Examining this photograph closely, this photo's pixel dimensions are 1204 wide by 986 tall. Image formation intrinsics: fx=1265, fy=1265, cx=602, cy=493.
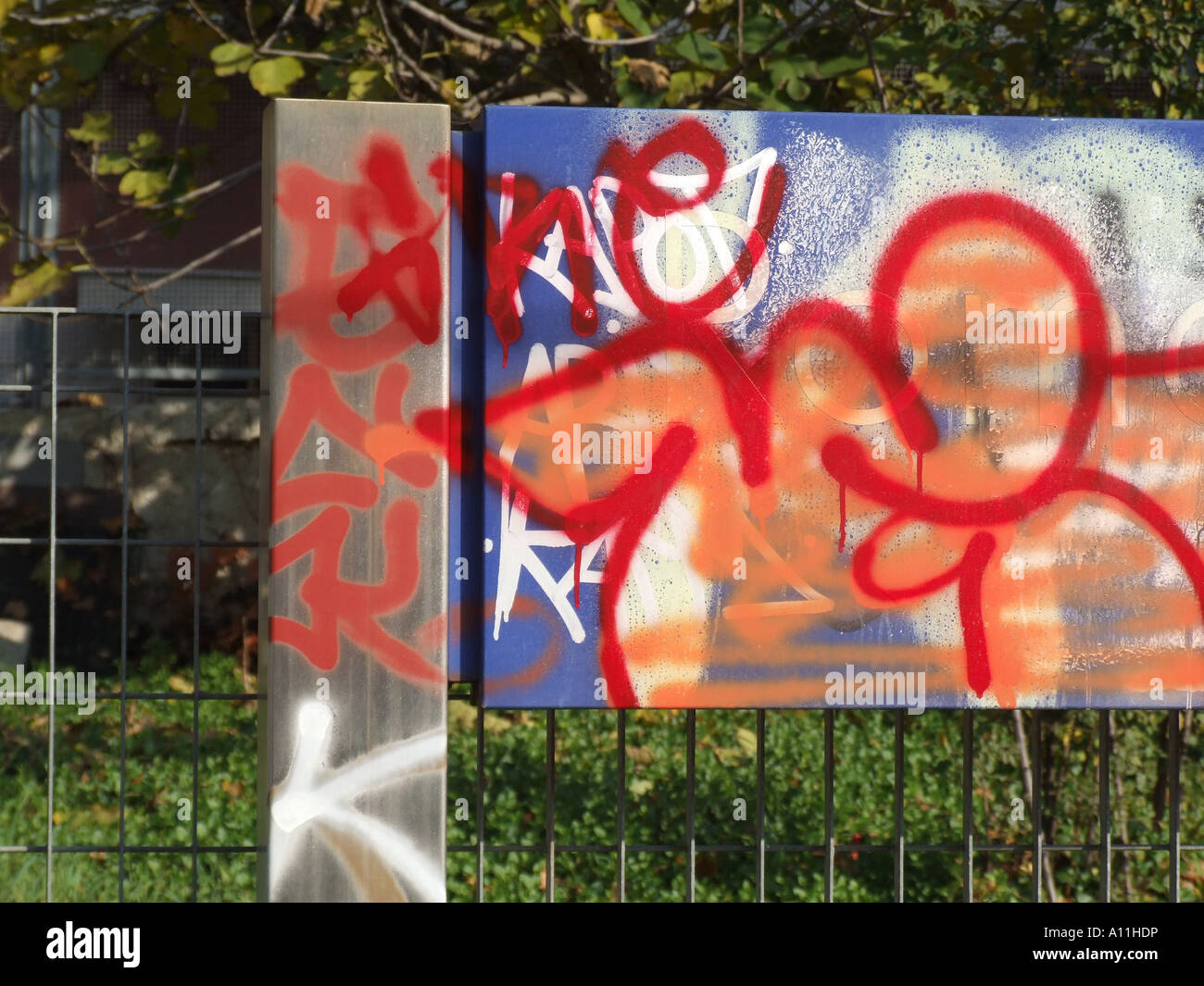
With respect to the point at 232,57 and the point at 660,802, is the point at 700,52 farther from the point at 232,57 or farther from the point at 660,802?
the point at 660,802

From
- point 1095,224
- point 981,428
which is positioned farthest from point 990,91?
point 981,428

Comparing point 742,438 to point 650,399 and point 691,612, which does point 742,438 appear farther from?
point 691,612

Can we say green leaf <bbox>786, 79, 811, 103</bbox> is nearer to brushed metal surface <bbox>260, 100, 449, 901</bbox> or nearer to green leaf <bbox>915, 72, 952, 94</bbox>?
green leaf <bbox>915, 72, 952, 94</bbox>

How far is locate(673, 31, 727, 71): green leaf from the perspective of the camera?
17.7 ft

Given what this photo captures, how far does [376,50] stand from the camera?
19.4 ft

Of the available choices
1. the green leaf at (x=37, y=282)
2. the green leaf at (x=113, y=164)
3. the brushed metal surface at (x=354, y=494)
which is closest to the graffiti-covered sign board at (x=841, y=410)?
the brushed metal surface at (x=354, y=494)

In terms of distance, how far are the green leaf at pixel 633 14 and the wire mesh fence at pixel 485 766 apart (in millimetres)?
2265

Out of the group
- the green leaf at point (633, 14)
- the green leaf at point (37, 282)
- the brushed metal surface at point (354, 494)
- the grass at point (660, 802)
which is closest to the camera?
the brushed metal surface at point (354, 494)

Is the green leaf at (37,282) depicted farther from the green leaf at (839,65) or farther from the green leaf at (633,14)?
the green leaf at (839,65)

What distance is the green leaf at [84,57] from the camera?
5957 millimetres

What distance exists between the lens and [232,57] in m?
5.57

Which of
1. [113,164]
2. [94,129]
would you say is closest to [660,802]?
[113,164]

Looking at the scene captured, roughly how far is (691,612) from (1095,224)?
4.95ft

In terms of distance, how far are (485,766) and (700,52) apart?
337 cm
